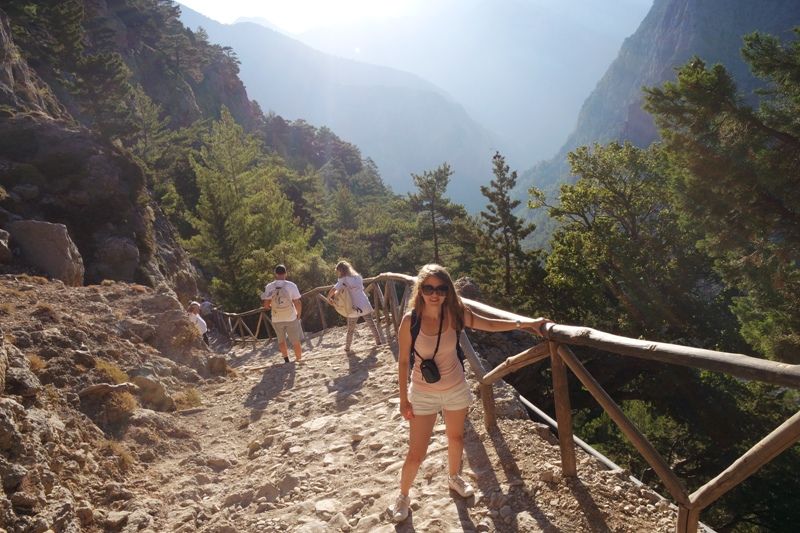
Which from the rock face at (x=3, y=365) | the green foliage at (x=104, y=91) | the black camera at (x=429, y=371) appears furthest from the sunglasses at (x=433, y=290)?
the green foliage at (x=104, y=91)

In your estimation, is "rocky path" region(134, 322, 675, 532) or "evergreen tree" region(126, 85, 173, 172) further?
"evergreen tree" region(126, 85, 173, 172)

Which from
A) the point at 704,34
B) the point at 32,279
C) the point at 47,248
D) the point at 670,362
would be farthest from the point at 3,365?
the point at 704,34

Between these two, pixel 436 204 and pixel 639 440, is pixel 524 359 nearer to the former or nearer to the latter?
pixel 639 440

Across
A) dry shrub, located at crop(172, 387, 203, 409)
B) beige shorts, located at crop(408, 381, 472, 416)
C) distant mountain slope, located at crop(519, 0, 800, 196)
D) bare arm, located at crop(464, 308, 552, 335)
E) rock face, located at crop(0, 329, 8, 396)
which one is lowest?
dry shrub, located at crop(172, 387, 203, 409)

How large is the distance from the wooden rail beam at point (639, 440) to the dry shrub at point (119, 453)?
4.23 metres

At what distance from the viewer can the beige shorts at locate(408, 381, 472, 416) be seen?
322 centimetres

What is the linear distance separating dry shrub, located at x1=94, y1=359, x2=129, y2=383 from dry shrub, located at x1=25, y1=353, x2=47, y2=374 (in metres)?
0.64

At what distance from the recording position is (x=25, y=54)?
88.4 feet

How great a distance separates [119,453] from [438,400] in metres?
3.50

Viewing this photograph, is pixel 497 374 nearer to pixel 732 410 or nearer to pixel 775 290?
pixel 775 290

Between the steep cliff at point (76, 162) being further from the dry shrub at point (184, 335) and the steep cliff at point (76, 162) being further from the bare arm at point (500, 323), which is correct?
the bare arm at point (500, 323)

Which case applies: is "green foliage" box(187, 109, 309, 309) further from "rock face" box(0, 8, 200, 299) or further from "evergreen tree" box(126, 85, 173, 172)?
"evergreen tree" box(126, 85, 173, 172)

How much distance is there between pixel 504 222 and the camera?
95.5 feet

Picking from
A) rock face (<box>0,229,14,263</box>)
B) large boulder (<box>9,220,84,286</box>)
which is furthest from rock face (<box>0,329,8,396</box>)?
large boulder (<box>9,220,84,286</box>)
